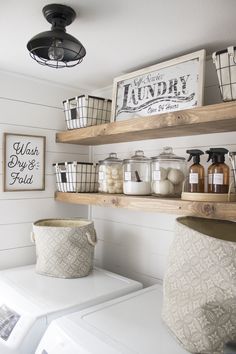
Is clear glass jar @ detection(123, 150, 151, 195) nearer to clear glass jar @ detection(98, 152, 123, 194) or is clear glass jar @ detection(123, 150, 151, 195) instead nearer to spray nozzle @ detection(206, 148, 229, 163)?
clear glass jar @ detection(98, 152, 123, 194)

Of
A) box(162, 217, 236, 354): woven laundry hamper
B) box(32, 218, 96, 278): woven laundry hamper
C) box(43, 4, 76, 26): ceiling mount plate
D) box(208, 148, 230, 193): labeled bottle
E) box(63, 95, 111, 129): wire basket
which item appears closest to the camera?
box(162, 217, 236, 354): woven laundry hamper

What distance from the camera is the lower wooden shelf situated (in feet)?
4.03

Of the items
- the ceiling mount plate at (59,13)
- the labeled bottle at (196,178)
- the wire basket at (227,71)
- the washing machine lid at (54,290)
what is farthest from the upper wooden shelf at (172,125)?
the washing machine lid at (54,290)

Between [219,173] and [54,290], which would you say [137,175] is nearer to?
[219,173]

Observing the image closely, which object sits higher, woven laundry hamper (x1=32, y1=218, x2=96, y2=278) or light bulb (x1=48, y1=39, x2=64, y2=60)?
light bulb (x1=48, y1=39, x2=64, y2=60)

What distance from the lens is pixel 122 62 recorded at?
1.68 metres

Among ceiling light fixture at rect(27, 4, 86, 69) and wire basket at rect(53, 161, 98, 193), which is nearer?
ceiling light fixture at rect(27, 4, 86, 69)

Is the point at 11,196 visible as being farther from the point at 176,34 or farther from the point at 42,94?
the point at 176,34

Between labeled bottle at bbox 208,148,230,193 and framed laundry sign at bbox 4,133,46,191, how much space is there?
115 cm

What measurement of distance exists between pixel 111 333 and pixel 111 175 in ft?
2.91

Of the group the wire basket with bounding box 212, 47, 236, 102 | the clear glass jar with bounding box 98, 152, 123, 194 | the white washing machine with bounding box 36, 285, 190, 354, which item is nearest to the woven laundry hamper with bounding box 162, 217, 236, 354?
the white washing machine with bounding box 36, 285, 190, 354

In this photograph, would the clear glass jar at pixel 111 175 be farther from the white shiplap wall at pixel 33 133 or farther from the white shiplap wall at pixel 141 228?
the white shiplap wall at pixel 33 133

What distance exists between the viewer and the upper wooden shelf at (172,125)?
4.05ft

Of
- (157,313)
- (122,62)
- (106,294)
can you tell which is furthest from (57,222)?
(122,62)
